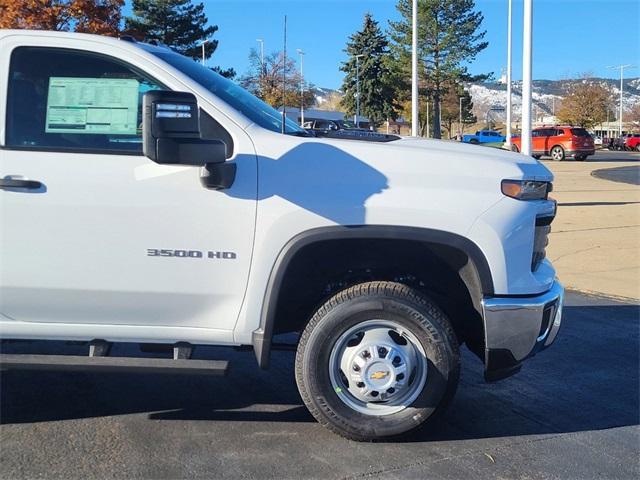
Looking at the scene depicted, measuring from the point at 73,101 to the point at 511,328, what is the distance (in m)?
2.63

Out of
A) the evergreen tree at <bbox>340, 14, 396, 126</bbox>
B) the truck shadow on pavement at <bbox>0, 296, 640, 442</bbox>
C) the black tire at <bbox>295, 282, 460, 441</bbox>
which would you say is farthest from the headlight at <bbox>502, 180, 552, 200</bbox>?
the evergreen tree at <bbox>340, 14, 396, 126</bbox>

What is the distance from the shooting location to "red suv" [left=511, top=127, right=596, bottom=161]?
3881cm

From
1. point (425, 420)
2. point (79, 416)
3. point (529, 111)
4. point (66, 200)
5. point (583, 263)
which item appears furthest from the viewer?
point (529, 111)

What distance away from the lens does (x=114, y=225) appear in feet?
11.6

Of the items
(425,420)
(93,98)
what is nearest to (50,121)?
(93,98)

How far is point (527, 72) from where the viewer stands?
14586mm

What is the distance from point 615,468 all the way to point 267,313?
1.99 m

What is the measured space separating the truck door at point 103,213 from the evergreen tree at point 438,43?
5498 centimetres

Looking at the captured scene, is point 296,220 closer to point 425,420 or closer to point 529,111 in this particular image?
point 425,420

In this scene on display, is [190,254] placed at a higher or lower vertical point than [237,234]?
lower

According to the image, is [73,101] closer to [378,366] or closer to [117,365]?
[117,365]

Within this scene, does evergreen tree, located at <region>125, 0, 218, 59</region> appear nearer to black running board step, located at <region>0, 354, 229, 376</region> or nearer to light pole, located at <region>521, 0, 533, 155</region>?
light pole, located at <region>521, 0, 533, 155</region>

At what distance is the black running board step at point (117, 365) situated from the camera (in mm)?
3602

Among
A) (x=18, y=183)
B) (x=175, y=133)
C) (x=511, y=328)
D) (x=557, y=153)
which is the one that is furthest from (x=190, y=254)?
(x=557, y=153)
